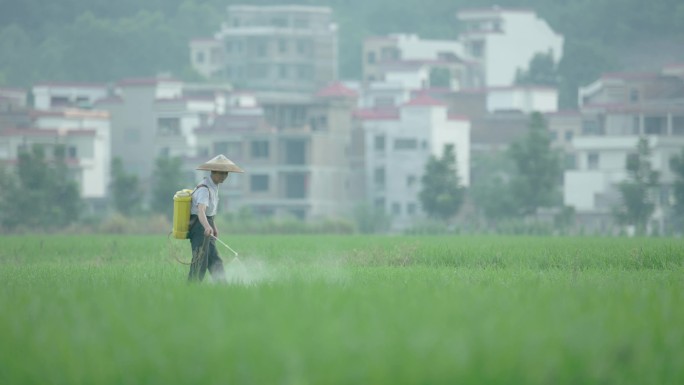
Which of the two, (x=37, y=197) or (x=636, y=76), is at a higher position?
(x=636, y=76)

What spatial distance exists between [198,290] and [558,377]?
5.24 m

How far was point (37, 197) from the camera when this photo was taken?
174 feet

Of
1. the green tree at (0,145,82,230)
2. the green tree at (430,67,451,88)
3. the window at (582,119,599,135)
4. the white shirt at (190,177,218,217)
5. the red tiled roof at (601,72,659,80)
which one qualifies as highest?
the green tree at (430,67,451,88)

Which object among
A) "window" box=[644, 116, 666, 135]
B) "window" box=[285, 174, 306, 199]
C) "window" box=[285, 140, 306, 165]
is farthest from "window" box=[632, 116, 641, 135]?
"window" box=[285, 174, 306, 199]

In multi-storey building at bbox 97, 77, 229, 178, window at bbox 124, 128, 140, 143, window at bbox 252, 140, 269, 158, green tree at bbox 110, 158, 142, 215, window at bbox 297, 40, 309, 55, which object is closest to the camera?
green tree at bbox 110, 158, 142, 215

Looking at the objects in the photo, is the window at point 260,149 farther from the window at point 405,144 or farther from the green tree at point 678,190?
the green tree at point 678,190

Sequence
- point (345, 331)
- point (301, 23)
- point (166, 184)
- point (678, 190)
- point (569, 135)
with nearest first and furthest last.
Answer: point (345, 331)
point (678, 190)
point (166, 184)
point (569, 135)
point (301, 23)

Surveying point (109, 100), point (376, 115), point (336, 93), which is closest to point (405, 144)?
point (376, 115)

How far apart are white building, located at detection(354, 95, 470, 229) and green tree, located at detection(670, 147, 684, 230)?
1560 cm

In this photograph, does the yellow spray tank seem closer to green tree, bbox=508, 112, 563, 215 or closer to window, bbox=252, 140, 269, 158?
green tree, bbox=508, 112, 563, 215

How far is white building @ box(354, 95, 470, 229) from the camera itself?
238 ft

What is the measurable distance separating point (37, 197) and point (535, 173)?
1697 cm

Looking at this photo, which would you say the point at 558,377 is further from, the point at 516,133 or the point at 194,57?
the point at 194,57

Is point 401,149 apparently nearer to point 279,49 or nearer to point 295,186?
point 295,186
